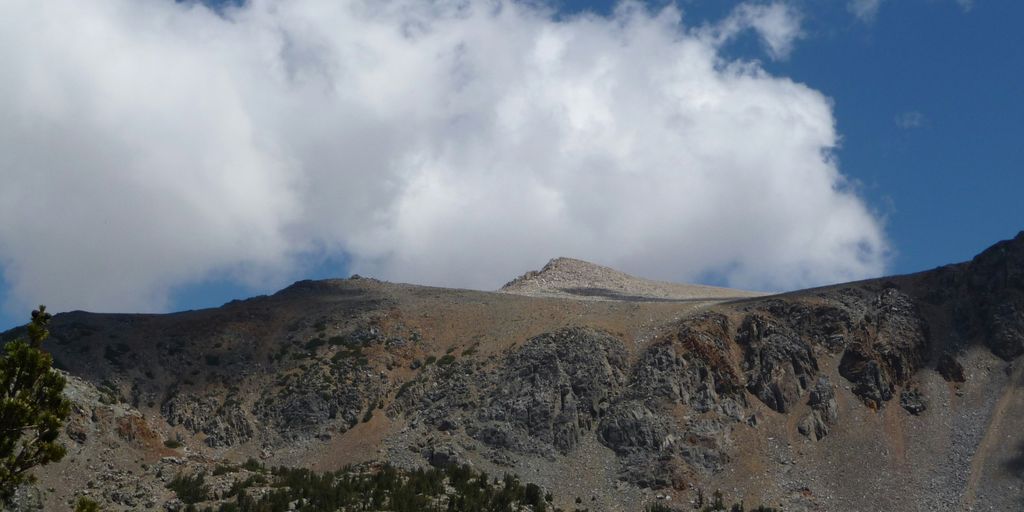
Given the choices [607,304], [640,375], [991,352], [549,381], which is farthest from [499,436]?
[991,352]

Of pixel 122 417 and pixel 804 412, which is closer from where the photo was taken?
pixel 122 417

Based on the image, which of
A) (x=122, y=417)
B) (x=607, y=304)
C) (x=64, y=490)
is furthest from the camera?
(x=607, y=304)

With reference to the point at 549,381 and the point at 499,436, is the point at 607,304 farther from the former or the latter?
the point at 499,436

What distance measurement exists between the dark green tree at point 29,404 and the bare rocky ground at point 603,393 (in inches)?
1517

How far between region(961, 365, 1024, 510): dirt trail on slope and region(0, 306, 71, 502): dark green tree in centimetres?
6382

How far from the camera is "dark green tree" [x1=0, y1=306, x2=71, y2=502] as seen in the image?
75.4ft

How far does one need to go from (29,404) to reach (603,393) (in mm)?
60296

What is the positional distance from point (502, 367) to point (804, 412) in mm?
26308

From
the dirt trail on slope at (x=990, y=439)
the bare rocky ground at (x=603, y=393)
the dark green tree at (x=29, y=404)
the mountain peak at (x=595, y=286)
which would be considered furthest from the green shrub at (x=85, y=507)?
the mountain peak at (x=595, y=286)

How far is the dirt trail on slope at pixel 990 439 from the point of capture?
68562mm

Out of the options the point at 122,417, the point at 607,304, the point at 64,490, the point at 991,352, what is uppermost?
the point at 607,304

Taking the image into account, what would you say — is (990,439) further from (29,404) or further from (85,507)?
(29,404)

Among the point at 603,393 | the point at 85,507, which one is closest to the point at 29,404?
the point at 85,507

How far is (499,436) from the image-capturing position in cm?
7488
